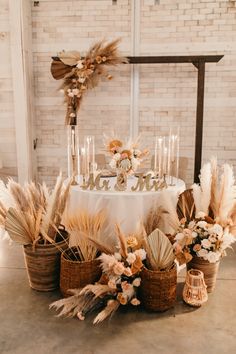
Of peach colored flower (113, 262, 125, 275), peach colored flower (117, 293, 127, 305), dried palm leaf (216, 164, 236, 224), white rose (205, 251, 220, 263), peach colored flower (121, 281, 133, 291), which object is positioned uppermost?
dried palm leaf (216, 164, 236, 224)

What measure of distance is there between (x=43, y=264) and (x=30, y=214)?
1.14ft

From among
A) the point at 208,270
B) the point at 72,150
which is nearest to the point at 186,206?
the point at 208,270

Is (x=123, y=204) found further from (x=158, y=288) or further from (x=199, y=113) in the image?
(x=199, y=113)

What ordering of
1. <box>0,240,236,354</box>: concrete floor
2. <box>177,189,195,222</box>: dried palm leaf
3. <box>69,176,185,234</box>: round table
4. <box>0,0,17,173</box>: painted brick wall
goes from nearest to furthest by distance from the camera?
<box>0,240,236,354</box>: concrete floor, <box>177,189,195,222</box>: dried palm leaf, <box>69,176,185,234</box>: round table, <box>0,0,17,173</box>: painted brick wall

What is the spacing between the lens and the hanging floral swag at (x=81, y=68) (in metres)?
4.55

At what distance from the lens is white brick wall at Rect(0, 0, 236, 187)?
495 centimetres

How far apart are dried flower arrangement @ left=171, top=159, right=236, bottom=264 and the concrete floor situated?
30cm

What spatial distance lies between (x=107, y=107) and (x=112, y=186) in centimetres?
232

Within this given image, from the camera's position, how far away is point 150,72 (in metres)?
5.08

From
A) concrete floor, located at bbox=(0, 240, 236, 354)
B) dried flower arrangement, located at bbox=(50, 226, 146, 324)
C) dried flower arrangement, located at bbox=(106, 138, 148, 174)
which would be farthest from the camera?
dried flower arrangement, located at bbox=(106, 138, 148, 174)

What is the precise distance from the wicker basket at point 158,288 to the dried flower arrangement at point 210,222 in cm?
19

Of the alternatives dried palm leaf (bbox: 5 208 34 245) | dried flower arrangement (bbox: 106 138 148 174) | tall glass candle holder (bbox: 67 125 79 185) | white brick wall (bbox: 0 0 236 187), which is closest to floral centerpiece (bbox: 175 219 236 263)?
dried palm leaf (bbox: 5 208 34 245)

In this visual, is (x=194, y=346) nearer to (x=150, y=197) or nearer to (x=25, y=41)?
(x=150, y=197)

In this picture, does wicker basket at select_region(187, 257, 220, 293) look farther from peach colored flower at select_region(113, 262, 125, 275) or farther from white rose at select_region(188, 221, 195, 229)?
peach colored flower at select_region(113, 262, 125, 275)
